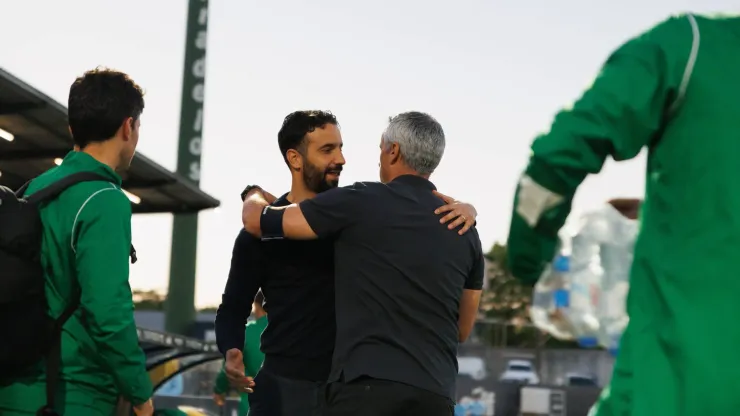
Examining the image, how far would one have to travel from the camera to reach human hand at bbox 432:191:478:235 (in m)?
4.32

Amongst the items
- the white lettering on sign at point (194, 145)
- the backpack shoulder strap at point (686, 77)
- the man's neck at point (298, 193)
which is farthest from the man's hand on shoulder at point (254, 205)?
the white lettering on sign at point (194, 145)

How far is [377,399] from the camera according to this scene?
13.2 ft

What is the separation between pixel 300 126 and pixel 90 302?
1.70m

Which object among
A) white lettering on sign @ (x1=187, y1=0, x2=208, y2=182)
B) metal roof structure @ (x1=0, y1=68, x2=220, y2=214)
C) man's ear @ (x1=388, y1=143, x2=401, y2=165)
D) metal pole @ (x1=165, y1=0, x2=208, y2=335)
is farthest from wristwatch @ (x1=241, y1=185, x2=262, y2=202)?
white lettering on sign @ (x1=187, y1=0, x2=208, y2=182)

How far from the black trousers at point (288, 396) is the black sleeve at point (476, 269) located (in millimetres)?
724

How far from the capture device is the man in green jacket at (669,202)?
8.39ft

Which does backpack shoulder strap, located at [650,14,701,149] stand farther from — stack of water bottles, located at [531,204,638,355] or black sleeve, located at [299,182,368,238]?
black sleeve, located at [299,182,368,238]

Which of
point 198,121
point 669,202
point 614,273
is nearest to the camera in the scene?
point 669,202

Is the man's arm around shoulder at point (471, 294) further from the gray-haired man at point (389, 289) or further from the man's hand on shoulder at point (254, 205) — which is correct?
the man's hand on shoulder at point (254, 205)

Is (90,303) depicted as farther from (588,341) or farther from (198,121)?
(198,121)

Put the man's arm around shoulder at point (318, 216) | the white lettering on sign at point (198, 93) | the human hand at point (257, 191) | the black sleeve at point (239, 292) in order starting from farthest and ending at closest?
1. the white lettering on sign at point (198, 93)
2. the black sleeve at point (239, 292)
3. the human hand at point (257, 191)
4. the man's arm around shoulder at point (318, 216)

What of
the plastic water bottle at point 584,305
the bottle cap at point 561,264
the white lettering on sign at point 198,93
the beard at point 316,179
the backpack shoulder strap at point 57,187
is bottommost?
the plastic water bottle at point 584,305

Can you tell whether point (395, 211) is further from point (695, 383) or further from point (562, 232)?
point (695, 383)

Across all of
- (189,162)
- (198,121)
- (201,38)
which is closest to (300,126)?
(189,162)
